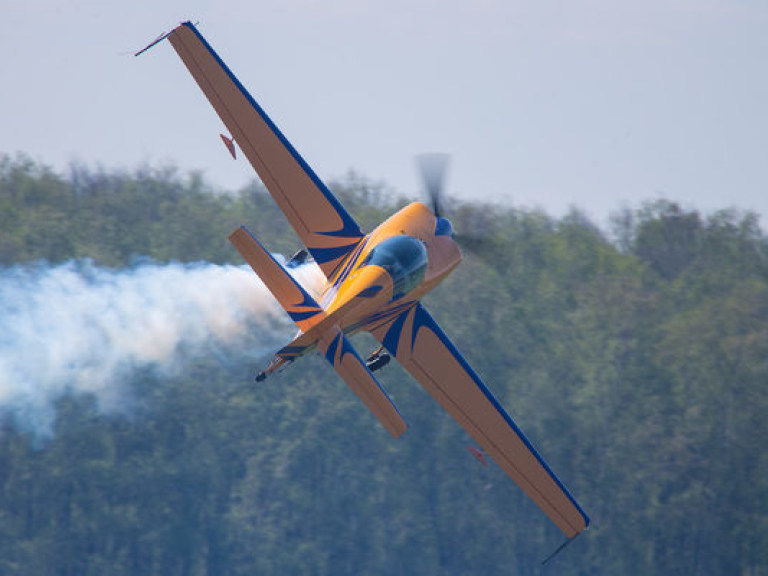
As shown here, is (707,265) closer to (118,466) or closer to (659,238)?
(659,238)

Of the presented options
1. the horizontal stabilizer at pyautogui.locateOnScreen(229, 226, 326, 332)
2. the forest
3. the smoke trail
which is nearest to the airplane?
the horizontal stabilizer at pyautogui.locateOnScreen(229, 226, 326, 332)

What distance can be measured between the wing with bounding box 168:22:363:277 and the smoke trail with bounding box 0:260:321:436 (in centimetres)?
323

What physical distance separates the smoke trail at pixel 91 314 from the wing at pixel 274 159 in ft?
10.6

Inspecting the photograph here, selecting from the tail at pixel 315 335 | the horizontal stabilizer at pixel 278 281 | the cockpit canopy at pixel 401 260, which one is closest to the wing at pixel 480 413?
the cockpit canopy at pixel 401 260

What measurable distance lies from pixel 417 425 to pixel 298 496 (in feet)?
16.3

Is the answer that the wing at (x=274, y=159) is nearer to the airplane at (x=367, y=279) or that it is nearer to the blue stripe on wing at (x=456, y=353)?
the airplane at (x=367, y=279)

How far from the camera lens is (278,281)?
19797 millimetres

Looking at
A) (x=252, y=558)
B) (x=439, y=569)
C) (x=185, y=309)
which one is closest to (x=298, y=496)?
(x=252, y=558)

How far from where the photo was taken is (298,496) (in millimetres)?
46500

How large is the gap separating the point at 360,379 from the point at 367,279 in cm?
236

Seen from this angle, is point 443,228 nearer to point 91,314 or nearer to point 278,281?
point 278,281

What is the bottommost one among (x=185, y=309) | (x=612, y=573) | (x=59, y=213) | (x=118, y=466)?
(x=612, y=573)

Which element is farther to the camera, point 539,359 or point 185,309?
point 539,359

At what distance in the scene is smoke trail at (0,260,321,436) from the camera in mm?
28141
